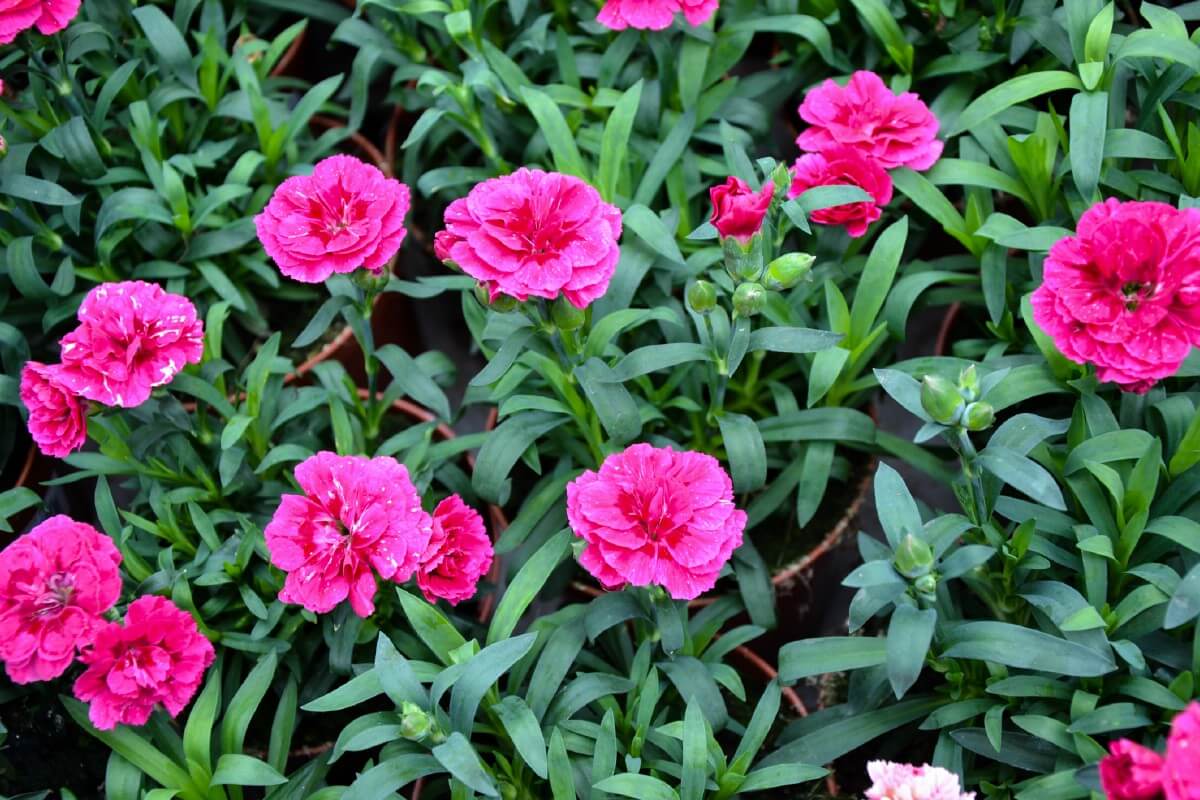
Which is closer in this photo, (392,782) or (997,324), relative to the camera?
(392,782)

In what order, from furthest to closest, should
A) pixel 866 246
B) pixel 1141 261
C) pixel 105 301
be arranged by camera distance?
pixel 866 246 → pixel 105 301 → pixel 1141 261

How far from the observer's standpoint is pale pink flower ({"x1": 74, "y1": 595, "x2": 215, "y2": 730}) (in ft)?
4.21

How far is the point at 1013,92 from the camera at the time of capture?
159 centimetres

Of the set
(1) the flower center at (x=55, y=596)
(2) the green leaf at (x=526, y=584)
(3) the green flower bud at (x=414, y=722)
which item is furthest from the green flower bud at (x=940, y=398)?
(1) the flower center at (x=55, y=596)

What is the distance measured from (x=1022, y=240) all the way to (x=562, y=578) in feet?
2.44

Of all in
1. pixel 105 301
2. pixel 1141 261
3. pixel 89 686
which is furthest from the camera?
pixel 105 301

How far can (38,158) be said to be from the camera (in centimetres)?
179

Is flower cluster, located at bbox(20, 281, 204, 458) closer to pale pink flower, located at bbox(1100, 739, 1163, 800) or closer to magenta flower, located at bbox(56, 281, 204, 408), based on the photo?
magenta flower, located at bbox(56, 281, 204, 408)

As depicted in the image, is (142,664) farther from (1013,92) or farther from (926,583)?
(1013,92)

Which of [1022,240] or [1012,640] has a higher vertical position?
[1022,240]

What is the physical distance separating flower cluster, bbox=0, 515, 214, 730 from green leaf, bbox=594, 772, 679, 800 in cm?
49

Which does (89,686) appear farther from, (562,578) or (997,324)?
(997,324)

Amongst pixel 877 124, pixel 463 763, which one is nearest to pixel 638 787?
pixel 463 763

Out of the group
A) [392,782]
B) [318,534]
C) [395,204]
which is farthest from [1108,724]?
[395,204]
